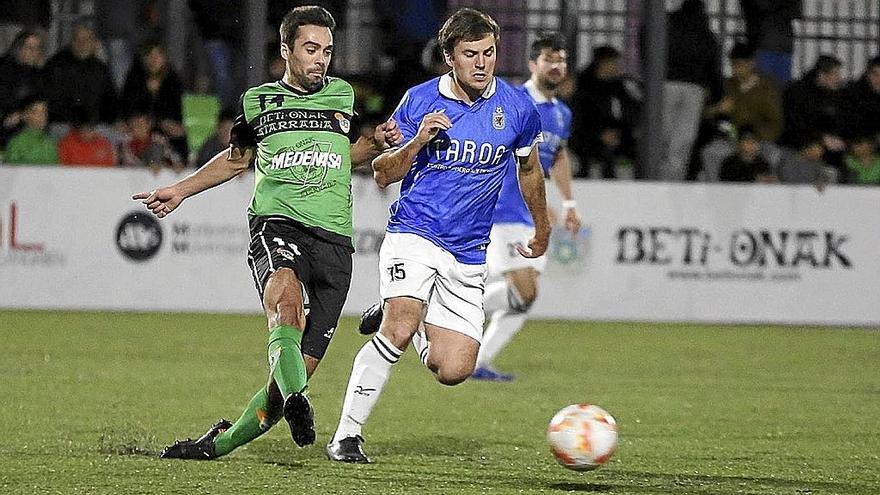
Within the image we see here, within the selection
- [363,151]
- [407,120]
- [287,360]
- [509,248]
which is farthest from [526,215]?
[287,360]

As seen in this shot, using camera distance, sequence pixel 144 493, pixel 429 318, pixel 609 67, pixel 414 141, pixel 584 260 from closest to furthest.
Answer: pixel 144 493
pixel 414 141
pixel 429 318
pixel 584 260
pixel 609 67

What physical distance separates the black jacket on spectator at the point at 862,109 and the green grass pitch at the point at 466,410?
9.53ft

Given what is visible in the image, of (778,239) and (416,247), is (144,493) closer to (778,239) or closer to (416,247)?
(416,247)

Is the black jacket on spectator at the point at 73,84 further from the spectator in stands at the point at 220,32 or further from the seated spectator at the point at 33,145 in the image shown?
the spectator in stands at the point at 220,32

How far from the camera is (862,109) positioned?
17.6 meters

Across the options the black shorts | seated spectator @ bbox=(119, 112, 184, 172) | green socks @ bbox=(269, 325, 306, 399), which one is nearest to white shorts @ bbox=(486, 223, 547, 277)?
the black shorts

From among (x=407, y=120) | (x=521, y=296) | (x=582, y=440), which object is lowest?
(x=521, y=296)

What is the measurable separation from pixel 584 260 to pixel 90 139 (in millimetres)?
4859

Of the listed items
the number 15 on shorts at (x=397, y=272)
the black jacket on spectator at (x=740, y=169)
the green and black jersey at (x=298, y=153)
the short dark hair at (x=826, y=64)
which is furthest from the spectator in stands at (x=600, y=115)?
the green and black jersey at (x=298, y=153)

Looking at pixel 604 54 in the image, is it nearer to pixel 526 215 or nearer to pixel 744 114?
pixel 744 114

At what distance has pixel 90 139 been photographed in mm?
15938

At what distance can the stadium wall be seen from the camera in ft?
49.4

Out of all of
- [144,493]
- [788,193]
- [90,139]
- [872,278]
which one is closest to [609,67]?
[788,193]

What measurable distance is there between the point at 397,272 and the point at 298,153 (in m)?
0.72
